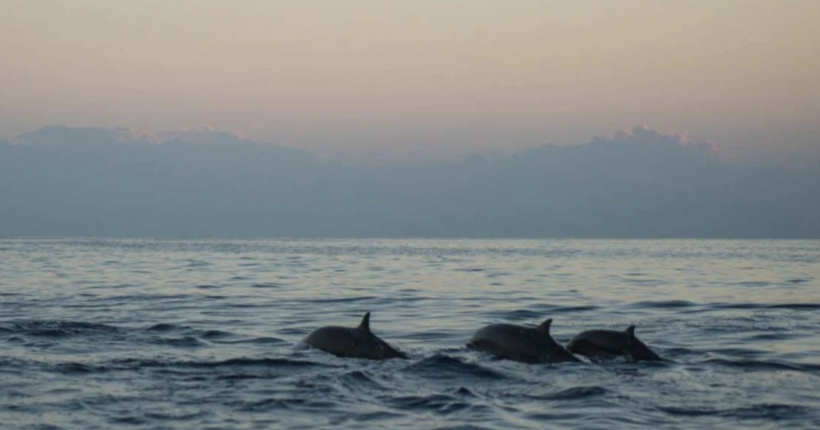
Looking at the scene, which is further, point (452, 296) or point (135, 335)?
point (452, 296)

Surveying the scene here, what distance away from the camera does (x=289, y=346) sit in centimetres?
2231

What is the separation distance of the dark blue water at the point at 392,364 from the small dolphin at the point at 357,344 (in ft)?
1.18

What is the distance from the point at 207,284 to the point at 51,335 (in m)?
22.0

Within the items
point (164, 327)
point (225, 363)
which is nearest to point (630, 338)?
point (225, 363)

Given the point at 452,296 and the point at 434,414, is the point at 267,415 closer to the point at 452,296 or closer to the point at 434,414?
the point at 434,414

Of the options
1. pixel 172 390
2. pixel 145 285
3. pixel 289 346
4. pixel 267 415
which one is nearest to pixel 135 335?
pixel 289 346

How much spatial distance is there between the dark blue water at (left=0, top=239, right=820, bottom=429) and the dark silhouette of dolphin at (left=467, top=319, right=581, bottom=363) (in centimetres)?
38

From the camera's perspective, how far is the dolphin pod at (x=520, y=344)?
18906 millimetres

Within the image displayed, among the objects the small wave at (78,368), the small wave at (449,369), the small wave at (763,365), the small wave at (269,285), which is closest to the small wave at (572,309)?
the small wave at (763,365)

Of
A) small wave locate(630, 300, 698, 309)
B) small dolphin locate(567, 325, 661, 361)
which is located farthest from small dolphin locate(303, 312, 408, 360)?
small wave locate(630, 300, 698, 309)

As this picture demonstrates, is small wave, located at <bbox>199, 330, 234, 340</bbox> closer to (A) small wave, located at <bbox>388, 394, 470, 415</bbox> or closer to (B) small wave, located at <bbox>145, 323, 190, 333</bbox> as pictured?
(B) small wave, located at <bbox>145, 323, 190, 333</bbox>

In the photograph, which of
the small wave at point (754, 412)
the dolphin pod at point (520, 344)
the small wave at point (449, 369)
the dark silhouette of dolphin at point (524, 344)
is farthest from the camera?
the dolphin pod at point (520, 344)

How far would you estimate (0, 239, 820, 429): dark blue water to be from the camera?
46.5 feet

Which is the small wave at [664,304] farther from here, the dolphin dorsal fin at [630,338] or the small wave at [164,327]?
the small wave at [164,327]
